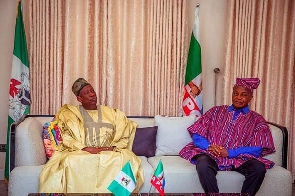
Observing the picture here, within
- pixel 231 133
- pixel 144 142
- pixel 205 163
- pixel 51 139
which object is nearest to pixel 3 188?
pixel 51 139

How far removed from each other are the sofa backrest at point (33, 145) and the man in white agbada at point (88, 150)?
16 centimetres

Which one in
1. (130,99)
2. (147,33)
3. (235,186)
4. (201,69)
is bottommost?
(235,186)

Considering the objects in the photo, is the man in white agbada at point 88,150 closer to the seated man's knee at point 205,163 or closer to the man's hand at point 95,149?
the man's hand at point 95,149

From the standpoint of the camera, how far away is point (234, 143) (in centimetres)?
375

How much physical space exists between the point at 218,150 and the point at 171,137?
62 centimetres

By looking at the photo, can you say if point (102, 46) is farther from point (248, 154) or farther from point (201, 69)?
point (248, 154)

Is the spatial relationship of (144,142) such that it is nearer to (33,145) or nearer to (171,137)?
(171,137)

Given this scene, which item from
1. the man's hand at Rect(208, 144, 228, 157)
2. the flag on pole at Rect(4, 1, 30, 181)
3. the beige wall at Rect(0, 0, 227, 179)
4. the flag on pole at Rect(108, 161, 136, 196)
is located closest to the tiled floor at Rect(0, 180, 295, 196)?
the flag on pole at Rect(4, 1, 30, 181)

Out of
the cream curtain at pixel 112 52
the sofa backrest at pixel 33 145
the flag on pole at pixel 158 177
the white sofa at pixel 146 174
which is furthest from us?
the cream curtain at pixel 112 52

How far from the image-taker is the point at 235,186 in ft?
11.5

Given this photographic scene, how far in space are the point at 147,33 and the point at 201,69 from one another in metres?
0.78

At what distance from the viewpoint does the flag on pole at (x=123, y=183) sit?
8.02 ft

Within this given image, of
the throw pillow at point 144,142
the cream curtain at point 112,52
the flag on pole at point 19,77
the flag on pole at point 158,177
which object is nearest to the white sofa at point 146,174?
the throw pillow at point 144,142

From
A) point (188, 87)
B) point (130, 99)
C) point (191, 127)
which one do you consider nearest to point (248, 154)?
point (191, 127)
